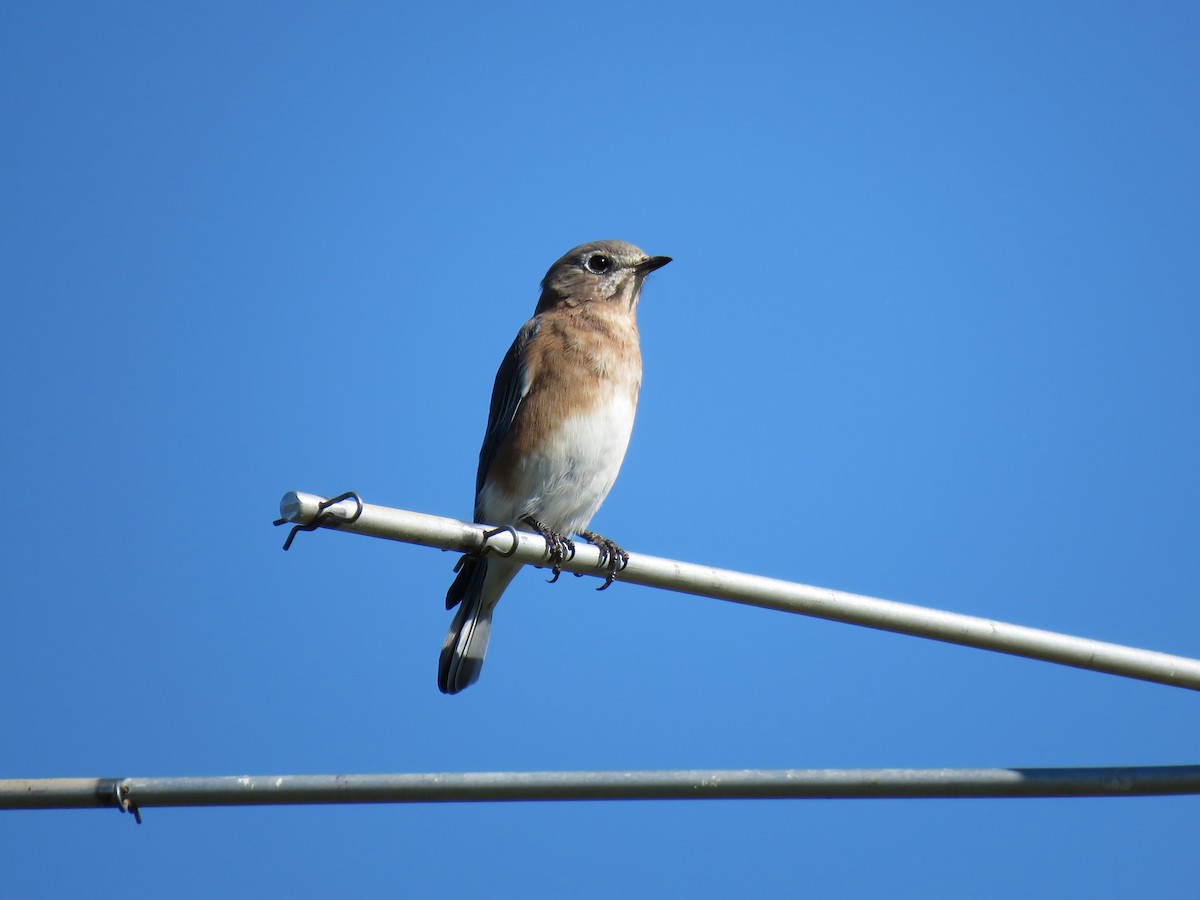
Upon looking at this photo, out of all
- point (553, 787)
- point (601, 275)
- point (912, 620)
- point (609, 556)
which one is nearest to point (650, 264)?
point (601, 275)

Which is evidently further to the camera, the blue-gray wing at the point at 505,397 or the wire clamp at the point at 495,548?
the blue-gray wing at the point at 505,397

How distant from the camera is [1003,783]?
10.5 ft

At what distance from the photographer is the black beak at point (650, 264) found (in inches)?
304

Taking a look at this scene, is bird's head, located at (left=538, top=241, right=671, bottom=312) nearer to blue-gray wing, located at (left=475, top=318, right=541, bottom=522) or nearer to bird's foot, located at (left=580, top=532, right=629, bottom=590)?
blue-gray wing, located at (left=475, top=318, right=541, bottom=522)

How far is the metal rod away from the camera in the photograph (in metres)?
3.07

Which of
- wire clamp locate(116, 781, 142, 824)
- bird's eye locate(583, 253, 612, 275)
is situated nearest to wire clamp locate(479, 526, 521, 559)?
wire clamp locate(116, 781, 142, 824)

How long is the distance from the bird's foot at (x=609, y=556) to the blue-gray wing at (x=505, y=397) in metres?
0.75

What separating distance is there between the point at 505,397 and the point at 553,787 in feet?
13.7

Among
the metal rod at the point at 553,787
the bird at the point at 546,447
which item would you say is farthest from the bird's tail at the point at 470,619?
the metal rod at the point at 553,787

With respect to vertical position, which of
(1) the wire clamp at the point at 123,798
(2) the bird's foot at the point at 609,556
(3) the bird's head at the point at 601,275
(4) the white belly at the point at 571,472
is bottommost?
(1) the wire clamp at the point at 123,798

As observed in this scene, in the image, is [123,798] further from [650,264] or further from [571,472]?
[650,264]

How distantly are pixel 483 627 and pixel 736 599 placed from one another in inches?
139

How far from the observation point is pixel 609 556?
495 centimetres

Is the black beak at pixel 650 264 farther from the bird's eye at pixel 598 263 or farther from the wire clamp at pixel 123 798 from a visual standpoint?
the wire clamp at pixel 123 798
